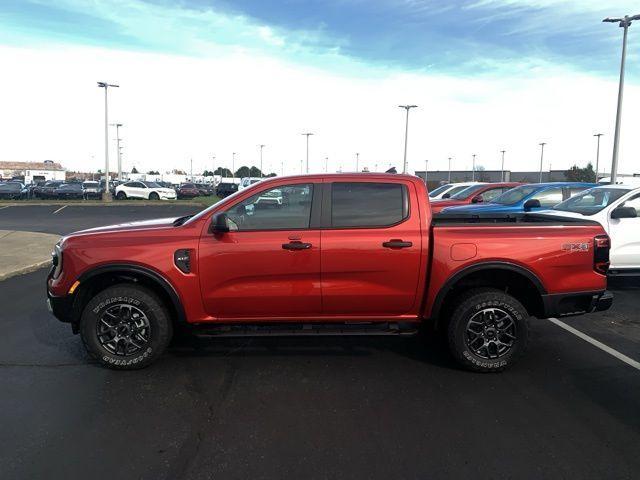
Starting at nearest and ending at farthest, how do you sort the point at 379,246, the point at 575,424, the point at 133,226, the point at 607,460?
the point at 607,460
the point at 575,424
the point at 379,246
the point at 133,226

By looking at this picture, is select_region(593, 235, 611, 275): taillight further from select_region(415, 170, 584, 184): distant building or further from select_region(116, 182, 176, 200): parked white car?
select_region(415, 170, 584, 184): distant building

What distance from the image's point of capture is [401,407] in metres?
4.02

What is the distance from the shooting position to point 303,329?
4770 mm

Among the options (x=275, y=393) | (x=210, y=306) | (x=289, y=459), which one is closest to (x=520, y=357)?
(x=275, y=393)

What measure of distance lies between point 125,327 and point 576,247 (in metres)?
4.15

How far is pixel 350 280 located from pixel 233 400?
1.43 m

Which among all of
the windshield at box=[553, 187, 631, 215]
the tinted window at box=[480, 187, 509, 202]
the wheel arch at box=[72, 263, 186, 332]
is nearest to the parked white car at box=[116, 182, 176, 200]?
the tinted window at box=[480, 187, 509, 202]

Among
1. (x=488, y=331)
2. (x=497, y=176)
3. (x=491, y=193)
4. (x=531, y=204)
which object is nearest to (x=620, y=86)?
(x=491, y=193)

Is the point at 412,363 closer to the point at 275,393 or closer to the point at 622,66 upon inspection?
the point at 275,393

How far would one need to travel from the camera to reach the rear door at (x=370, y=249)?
4.59 meters

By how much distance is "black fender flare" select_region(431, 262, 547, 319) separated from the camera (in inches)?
181

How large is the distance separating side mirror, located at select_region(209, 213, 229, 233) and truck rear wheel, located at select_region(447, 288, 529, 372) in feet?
7.18

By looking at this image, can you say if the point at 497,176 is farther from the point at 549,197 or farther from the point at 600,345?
the point at 600,345

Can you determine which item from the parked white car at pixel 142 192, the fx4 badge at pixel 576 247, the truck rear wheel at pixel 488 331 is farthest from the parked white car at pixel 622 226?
the parked white car at pixel 142 192
